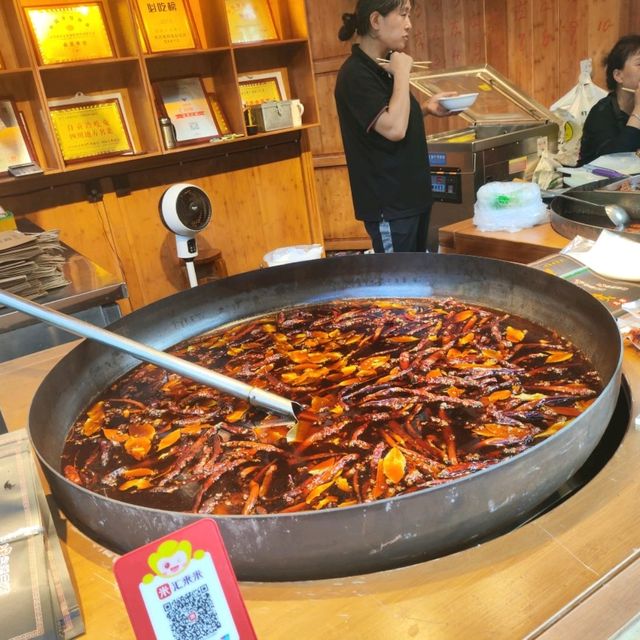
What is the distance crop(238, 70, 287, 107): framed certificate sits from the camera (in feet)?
14.7

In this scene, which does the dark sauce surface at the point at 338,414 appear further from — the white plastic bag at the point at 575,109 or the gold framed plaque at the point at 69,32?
the white plastic bag at the point at 575,109

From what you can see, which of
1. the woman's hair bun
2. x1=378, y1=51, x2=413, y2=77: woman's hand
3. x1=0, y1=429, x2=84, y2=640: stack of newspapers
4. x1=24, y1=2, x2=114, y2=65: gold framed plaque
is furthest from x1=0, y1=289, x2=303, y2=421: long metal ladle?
x1=24, y1=2, x2=114, y2=65: gold framed plaque

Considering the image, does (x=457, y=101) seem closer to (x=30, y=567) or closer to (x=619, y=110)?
(x=619, y=110)

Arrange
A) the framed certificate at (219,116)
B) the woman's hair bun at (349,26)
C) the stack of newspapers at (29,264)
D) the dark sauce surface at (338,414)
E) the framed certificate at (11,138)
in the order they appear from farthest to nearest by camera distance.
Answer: the framed certificate at (219,116), the framed certificate at (11,138), the woman's hair bun at (349,26), the stack of newspapers at (29,264), the dark sauce surface at (338,414)

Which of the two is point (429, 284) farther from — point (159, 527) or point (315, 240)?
point (315, 240)

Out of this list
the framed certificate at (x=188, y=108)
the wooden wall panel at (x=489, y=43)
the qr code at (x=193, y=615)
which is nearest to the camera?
the qr code at (x=193, y=615)

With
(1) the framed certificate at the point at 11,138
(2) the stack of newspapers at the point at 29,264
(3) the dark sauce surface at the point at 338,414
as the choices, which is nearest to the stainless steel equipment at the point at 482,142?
(3) the dark sauce surface at the point at 338,414

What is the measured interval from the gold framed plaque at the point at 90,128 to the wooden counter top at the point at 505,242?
7.71ft

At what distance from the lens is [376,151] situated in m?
2.98

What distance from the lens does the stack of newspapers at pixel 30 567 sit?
0.79 m

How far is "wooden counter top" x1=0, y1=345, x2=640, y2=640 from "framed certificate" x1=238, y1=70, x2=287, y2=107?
4048mm

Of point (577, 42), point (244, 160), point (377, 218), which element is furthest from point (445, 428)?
point (577, 42)

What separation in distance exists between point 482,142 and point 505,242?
1.26 metres

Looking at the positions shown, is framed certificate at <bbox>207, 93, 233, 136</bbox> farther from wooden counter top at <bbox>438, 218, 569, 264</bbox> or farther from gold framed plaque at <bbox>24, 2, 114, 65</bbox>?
wooden counter top at <bbox>438, 218, 569, 264</bbox>
